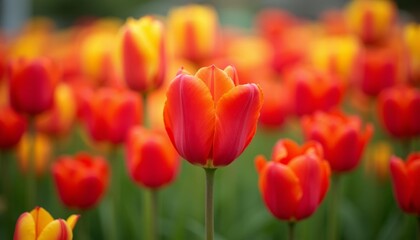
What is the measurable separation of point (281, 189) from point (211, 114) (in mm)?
294

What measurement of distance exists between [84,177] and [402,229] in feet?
3.78

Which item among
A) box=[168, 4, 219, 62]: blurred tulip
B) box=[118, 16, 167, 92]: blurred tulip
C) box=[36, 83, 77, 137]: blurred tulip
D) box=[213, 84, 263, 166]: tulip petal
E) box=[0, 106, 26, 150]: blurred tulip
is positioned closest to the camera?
box=[213, 84, 263, 166]: tulip petal

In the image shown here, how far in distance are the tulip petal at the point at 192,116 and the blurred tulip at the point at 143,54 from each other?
683mm

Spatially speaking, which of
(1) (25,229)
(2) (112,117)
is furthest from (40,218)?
(2) (112,117)

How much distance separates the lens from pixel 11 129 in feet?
6.93

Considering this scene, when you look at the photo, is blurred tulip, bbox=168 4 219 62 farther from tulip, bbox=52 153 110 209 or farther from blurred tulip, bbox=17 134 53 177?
tulip, bbox=52 153 110 209

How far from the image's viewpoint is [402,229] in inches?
79.1

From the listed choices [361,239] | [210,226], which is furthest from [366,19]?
[210,226]

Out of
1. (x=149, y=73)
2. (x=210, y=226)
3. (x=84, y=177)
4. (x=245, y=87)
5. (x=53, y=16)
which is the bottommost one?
(x=53, y=16)

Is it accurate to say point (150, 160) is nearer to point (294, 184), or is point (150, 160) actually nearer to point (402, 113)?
point (294, 184)

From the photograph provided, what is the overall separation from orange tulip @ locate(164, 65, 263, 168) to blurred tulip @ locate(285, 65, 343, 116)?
886 millimetres

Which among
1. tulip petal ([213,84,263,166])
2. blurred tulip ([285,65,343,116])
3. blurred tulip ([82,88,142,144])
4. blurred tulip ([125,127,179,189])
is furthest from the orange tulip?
blurred tulip ([285,65,343,116])

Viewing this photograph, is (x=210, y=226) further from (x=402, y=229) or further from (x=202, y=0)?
(x=202, y=0)

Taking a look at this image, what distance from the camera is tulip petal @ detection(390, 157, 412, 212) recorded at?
1.51 metres
